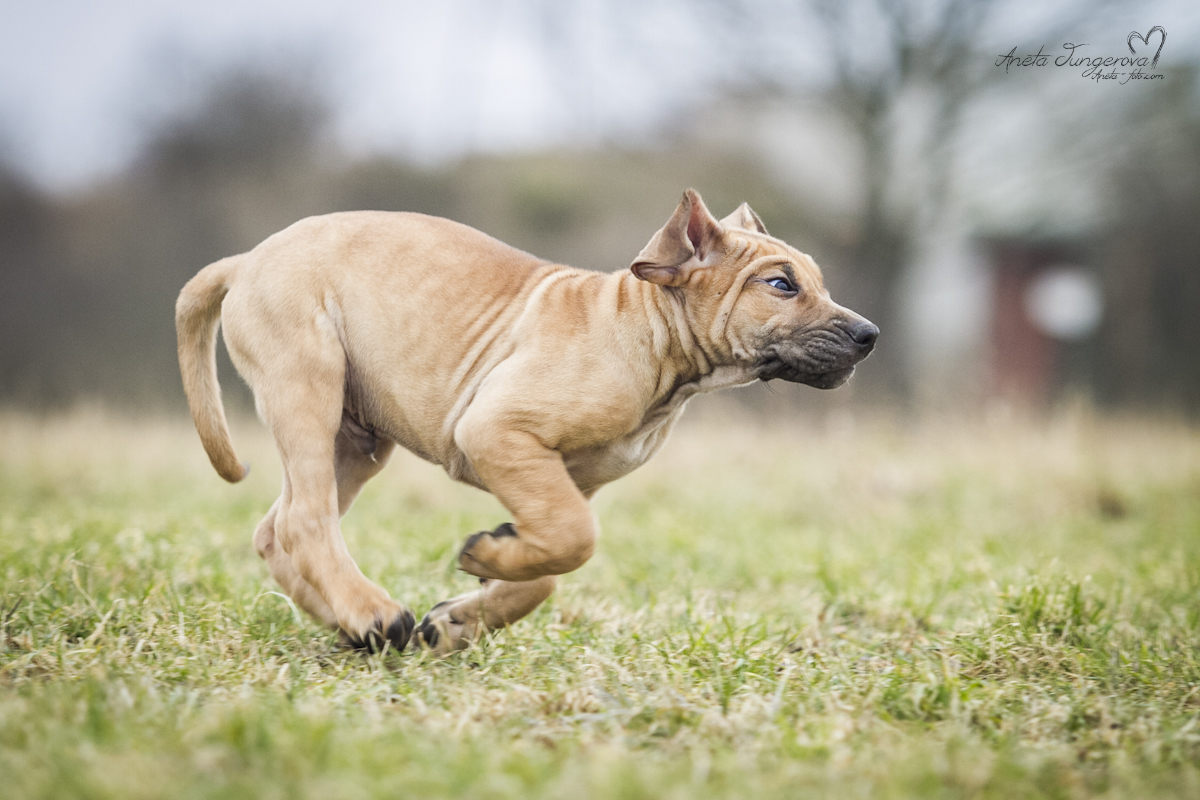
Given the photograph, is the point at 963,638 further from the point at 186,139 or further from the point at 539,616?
the point at 186,139

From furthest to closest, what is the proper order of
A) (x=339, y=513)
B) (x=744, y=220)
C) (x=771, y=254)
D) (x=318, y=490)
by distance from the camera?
1. (x=744, y=220)
2. (x=339, y=513)
3. (x=771, y=254)
4. (x=318, y=490)

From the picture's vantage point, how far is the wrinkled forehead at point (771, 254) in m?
3.48

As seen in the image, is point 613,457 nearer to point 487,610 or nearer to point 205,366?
point 487,610

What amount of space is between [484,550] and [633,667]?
25.2 inches

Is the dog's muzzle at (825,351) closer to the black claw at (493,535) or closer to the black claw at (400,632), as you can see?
the black claw at (493,535)

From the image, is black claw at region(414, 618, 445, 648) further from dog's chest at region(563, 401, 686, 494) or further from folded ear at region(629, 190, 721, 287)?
folded ear at region(629, 190, 721, 287)

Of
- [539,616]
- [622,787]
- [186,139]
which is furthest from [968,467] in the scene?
[186,139]

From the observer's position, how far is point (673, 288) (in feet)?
11.3

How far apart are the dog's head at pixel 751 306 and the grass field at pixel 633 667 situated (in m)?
1.01

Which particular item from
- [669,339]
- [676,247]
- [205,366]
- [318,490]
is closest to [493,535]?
[318,490]

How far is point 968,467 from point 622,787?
7.68 metres

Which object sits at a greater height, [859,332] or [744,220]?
[744,220]

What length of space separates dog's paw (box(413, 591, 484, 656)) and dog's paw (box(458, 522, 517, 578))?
348 millimetres

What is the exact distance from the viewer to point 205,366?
3809mm
